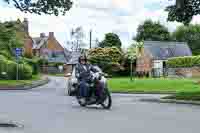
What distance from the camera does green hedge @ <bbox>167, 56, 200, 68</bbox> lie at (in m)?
67.3

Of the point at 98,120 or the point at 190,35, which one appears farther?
the point at 190,35

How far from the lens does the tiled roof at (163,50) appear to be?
3225 inches

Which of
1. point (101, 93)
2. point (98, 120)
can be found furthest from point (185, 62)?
point (98, 120)

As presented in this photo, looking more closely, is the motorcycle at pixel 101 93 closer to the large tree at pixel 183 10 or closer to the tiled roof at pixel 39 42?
the large tree at pixel 183 10

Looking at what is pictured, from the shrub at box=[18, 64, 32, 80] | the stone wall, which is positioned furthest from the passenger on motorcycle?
the stone wall

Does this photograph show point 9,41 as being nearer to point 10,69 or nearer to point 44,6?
point 10,69

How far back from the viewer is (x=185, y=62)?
68.8m

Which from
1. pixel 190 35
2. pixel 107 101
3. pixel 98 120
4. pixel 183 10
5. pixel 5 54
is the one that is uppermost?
pixel 190 35

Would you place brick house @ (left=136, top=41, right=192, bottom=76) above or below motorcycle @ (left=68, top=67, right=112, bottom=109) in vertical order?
above

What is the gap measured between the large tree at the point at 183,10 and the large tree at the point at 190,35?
87736 mm

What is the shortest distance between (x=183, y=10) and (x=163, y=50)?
61076 millimetres

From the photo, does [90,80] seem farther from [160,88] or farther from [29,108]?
[160,88]

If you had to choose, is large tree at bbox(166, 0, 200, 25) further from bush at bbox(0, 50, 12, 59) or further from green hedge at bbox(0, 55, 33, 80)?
bush at bbox(0, 50, 12, 59)

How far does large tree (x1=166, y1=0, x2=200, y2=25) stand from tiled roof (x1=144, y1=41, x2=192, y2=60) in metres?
58.1
